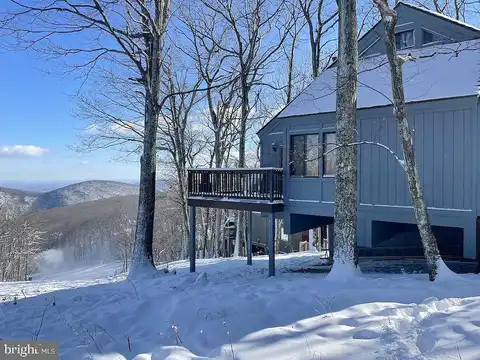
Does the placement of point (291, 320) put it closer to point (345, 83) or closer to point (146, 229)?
point (345, 83)

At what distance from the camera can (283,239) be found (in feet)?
107

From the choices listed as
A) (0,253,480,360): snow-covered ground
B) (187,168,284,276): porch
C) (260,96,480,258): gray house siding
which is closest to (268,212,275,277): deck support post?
(187,168,284,276): porch

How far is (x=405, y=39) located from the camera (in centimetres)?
1116

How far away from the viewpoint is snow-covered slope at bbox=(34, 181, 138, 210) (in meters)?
90.8

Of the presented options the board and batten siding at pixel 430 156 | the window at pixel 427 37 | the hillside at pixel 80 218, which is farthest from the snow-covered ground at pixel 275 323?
the hillside at pixel 80 218

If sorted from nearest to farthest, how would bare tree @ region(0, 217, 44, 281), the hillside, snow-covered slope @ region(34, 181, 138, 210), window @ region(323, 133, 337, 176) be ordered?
window @ region(323, 133, 337, 176) → bare tree @ region(0, 217, 44, 281) → the hillside → snow-covered slope @ region(34, 181, 138, 210)

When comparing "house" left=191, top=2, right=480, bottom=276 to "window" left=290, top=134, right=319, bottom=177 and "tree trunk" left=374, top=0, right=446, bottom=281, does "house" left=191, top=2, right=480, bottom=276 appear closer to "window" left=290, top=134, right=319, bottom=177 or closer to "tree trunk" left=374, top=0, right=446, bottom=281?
"window" left=290, top=134, right=319, bottom=177

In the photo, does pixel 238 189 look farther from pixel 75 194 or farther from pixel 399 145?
pixel 75 194

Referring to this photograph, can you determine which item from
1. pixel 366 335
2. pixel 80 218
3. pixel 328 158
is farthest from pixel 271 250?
pixel 80 218

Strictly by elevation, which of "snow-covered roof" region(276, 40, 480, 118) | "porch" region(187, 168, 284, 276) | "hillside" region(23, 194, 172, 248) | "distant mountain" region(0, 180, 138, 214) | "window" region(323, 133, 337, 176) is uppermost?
"snow-covered roof" region(276, 40, 480, 118)

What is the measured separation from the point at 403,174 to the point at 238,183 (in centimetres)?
460

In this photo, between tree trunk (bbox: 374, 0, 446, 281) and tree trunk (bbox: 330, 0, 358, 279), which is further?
tree trunk (bbox: 330, 0, 358, 279)

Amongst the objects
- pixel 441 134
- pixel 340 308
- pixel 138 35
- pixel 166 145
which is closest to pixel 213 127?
pixel 166 145

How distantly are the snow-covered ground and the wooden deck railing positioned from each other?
493 centimetres
